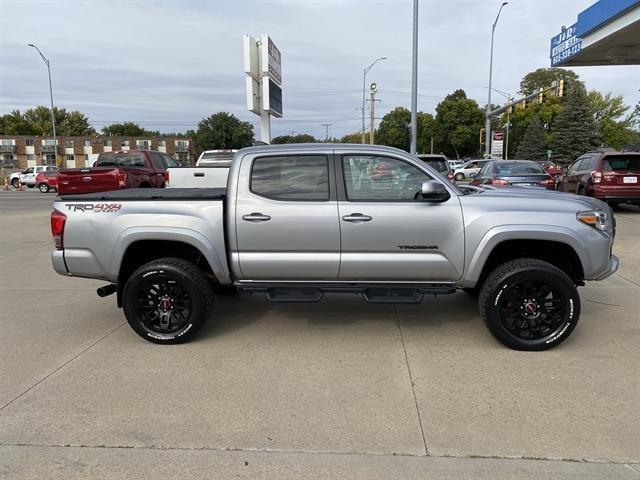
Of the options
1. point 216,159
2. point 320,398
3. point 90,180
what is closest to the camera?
point 320,398

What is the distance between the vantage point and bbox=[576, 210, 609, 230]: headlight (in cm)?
452

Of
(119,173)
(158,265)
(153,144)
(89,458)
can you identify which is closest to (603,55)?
(119,173)

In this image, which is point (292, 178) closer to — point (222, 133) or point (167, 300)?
point (167, 300)

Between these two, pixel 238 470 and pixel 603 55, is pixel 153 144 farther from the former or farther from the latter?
pixel 238 470

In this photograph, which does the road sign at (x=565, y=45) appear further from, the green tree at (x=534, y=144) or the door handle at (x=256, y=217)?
the green tree at (x=534, y=144)

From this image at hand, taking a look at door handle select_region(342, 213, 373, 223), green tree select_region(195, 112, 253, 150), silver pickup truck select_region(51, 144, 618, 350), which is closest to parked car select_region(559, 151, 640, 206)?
silver pickup truck select_region(51, 144, 618, 350)

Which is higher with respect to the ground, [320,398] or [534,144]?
[534,144]

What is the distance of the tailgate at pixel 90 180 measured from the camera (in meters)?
13.9

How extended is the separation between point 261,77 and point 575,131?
1484 inches

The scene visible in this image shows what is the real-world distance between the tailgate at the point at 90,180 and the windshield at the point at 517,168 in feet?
33.7

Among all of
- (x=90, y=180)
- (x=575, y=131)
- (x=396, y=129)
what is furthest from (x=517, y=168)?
(x=396, y=129)

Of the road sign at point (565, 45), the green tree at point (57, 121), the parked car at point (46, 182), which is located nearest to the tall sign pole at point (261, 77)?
the road sign at point (565, 45)

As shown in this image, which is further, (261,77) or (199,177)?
(261,77)

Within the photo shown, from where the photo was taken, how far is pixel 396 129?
97562mm
